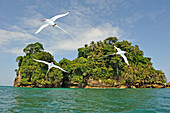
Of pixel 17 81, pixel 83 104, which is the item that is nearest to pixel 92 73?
pixel 17 81

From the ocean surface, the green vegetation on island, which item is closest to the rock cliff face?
the green vegetation on island

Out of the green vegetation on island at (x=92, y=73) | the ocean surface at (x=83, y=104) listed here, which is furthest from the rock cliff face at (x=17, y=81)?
the ocean surface at (x=83, y=104)

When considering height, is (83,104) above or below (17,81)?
above

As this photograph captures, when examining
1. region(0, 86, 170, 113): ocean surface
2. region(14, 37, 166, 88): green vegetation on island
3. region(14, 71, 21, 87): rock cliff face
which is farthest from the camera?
region(14, 71, 21, 87): rock cliff face

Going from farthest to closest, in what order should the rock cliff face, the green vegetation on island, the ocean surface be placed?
the rock cliff face
the green vegetation on island
the ocean surface

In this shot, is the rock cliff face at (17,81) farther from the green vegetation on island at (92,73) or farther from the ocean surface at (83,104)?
the ocean surface at (83,104)

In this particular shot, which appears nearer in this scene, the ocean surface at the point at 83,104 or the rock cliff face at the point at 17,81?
the ocean surface at the point at 83,104

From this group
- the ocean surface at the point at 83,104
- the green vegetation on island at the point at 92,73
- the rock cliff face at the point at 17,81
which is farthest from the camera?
the rock cliff face at the point at 17,81

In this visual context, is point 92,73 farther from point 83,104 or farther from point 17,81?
point 83,104

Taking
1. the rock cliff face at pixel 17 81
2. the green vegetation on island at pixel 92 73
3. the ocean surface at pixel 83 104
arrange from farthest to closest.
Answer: the rock cliff face at pixel 17 81 → the green vegetation on island at pixel 92 73 → the ocean surface at pixel 83 104

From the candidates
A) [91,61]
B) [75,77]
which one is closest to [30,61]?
[75,77]

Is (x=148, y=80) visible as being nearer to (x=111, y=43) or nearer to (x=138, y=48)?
(x=138, y=48)

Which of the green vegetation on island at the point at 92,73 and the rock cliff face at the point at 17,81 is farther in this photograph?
the rock cliff face at the point at 17,81

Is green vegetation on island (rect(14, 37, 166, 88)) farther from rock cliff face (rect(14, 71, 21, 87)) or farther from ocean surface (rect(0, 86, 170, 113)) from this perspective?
ocean surface (rect(0, 86, 170, 113))
